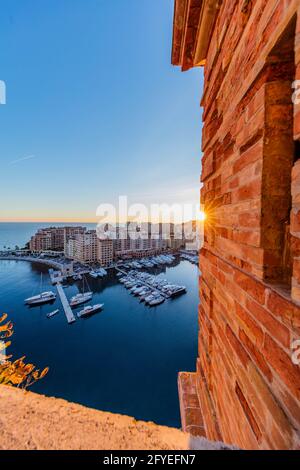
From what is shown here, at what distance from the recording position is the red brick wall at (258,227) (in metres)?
0.61

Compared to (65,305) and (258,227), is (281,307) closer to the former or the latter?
(258,227)

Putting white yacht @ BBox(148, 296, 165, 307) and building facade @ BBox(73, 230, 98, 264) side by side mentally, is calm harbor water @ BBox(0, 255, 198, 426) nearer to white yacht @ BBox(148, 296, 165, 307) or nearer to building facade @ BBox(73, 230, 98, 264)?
white yacht @ BBox(148, 296, 165, 307)

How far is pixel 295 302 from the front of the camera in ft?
1.89

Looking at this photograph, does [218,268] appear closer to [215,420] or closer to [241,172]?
[241,172]

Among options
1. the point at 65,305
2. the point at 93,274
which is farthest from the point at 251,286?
the point at 93,274

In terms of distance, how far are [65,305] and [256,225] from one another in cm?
2390

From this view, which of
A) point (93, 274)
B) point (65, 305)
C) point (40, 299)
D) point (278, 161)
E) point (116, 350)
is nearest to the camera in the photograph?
point (278, 161)

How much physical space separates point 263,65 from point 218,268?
42.5 inches

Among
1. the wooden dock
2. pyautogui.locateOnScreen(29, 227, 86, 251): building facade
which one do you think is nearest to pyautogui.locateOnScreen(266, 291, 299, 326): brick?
the wooden dock

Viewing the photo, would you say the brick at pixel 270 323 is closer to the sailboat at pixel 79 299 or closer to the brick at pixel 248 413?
the brick at pixel 248 413

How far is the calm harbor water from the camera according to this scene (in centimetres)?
1109

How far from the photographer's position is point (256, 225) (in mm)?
793

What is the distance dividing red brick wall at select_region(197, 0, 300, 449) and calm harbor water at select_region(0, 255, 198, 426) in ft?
40.0

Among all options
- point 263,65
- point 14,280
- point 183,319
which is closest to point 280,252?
point 263,65
